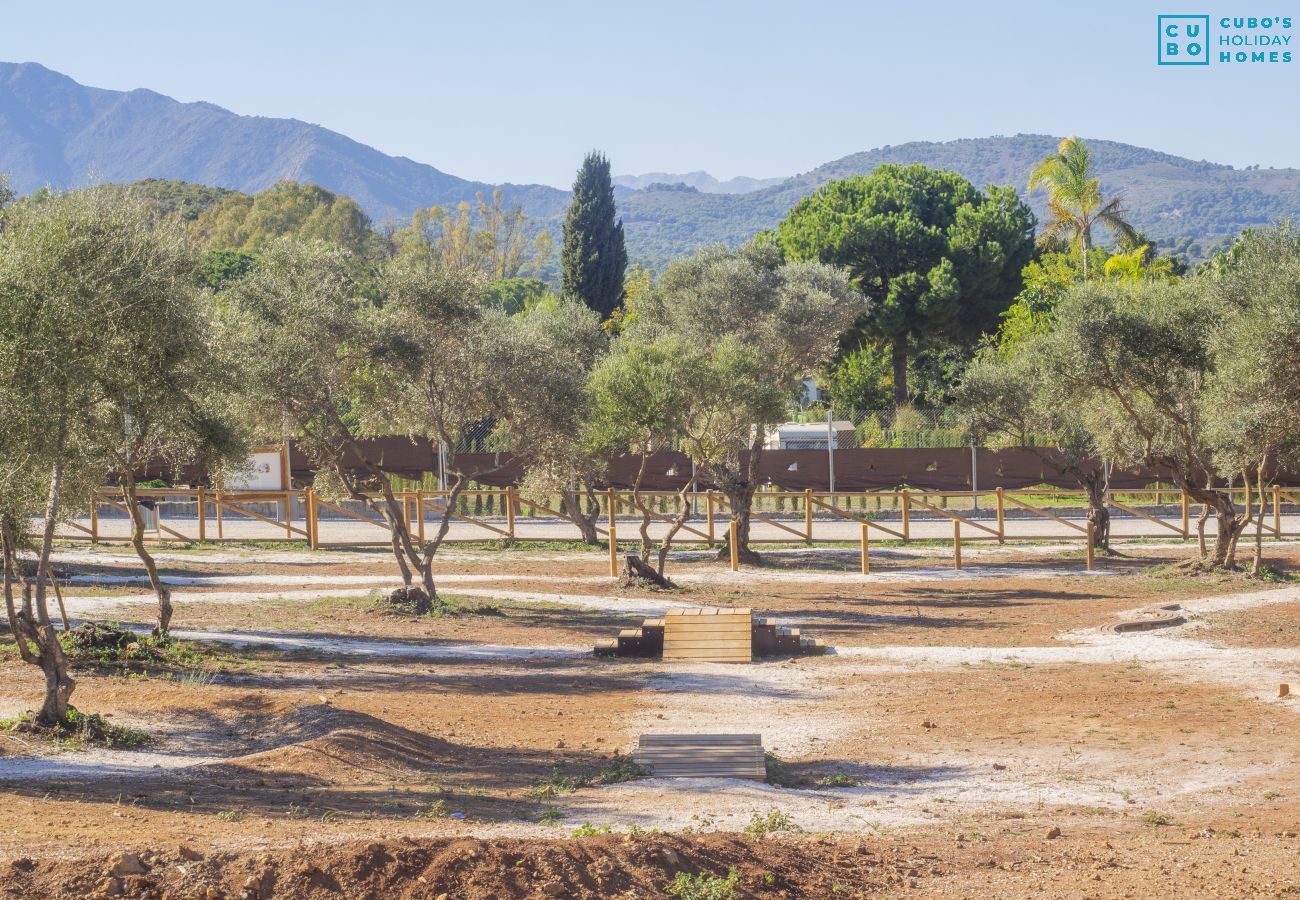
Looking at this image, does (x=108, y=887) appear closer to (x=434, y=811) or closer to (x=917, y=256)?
(x=434, y=811)

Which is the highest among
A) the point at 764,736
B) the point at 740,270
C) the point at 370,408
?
the point at 740,270

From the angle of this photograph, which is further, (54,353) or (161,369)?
(161,369)

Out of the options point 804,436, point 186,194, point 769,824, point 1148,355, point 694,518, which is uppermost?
point 186,194

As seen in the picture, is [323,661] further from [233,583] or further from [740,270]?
[740,270]

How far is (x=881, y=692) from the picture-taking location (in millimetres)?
16781

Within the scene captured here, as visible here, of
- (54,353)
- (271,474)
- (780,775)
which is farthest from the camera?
(271,474)

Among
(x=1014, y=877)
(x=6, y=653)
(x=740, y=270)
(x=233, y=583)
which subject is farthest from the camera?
(x=740, y=270)

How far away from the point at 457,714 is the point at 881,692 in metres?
5.46

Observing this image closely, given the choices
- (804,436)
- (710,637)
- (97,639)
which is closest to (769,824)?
(710,637)

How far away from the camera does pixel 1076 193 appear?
61531 millimetres

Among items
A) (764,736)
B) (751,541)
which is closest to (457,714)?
(764,736)

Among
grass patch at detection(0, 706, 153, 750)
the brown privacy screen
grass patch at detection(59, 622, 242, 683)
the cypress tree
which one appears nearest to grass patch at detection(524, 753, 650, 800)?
grass patch at detection(0, 706, 153, 750)

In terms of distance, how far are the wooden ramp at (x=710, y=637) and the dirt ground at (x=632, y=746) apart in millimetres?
653

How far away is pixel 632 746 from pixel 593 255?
56.4 meters
